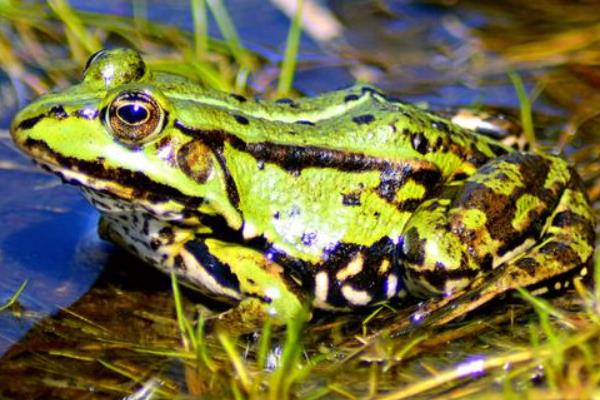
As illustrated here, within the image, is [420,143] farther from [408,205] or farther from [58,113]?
[58,113]

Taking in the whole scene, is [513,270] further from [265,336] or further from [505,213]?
[265,336]

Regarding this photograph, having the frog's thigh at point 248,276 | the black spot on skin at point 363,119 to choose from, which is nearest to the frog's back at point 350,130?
the black spot on skin at point 363,119

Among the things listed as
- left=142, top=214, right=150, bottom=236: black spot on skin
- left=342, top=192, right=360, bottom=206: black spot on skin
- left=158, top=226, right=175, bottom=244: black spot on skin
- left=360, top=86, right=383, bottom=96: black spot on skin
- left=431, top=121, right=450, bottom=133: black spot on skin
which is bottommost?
left=158, top=226, right=175, bottom=244: black spot on skin

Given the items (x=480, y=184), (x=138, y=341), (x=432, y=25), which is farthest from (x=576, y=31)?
(x=138, y=341)

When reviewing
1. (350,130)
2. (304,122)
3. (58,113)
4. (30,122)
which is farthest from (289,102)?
(30,122)

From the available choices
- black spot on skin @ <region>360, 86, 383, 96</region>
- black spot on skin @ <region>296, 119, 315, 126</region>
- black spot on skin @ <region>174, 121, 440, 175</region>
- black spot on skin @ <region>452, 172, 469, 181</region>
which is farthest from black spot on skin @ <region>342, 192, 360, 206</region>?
black spot on skin @ <region>360, 86, 383, 96</region>

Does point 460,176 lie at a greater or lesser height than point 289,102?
lesser

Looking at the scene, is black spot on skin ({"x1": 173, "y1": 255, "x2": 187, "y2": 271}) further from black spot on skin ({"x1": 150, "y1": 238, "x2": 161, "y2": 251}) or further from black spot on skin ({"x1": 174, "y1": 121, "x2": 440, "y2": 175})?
black spot on skin ({"x1": 174, "y1": 121, "x2": 440, "y2": 175})

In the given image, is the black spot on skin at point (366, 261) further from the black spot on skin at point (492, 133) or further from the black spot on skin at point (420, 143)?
the black spot on skin at point (492, 133)
